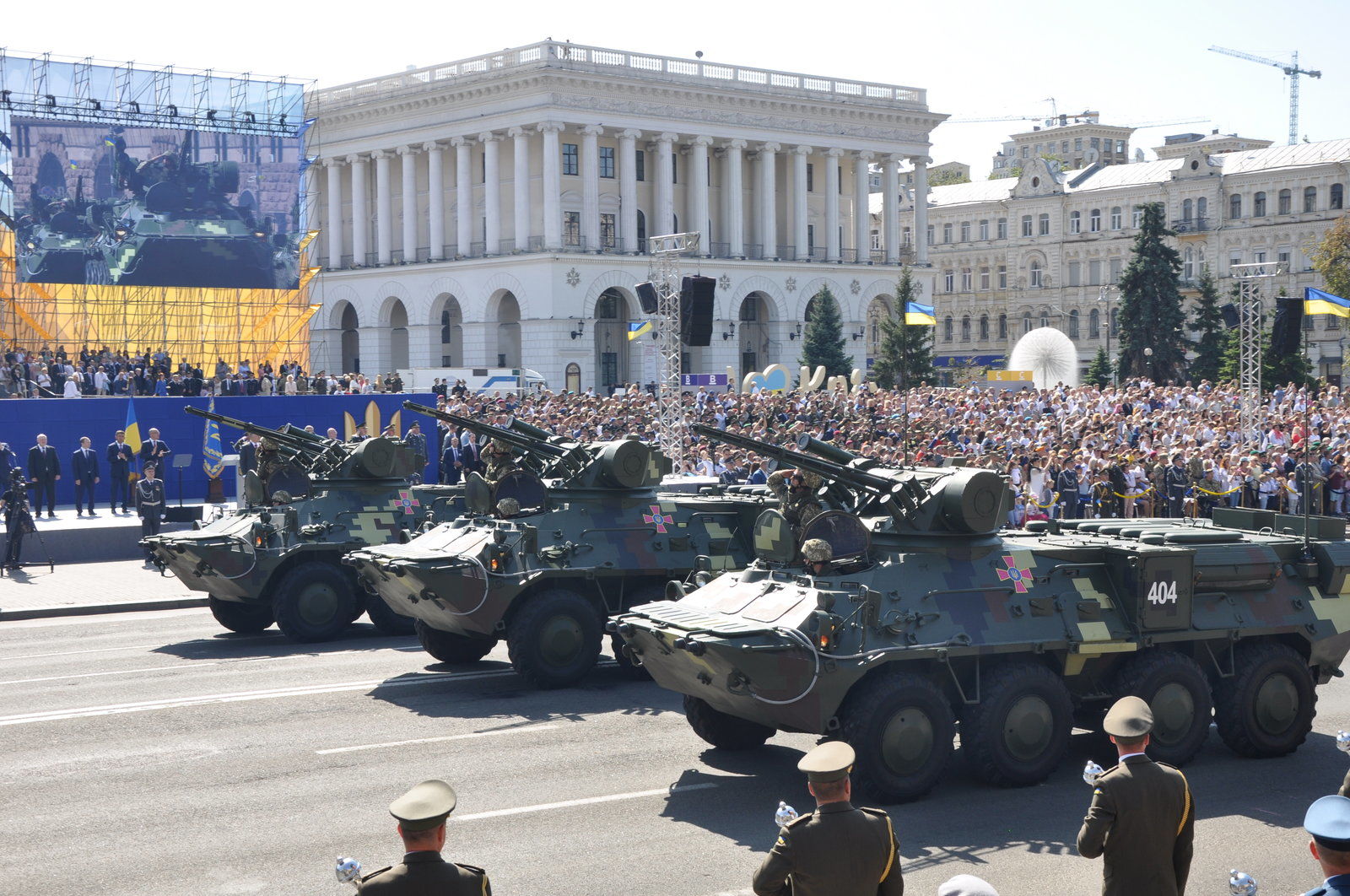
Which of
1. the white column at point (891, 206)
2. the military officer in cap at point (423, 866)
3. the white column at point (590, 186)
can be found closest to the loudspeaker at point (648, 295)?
the military officer in cap at point (423, 866)

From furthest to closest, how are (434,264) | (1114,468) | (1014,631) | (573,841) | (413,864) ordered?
(434,264) → (1114,468) → (1014,631) → (573,841) → (413,864)

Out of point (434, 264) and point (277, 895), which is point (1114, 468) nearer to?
point (277, 895)

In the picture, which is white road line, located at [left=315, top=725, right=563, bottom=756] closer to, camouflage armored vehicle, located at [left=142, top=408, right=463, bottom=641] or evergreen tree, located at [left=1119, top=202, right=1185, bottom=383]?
camouflage armored vehicle, located at [left=142, top=408, right=463, bottom=641]

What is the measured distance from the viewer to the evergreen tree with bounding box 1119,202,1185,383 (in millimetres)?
69250

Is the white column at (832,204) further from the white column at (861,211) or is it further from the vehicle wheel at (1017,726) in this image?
the vehicle wheel at (1017,726)

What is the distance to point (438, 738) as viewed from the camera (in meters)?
13.6

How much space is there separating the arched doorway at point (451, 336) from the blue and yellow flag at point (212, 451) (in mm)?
→ 44242

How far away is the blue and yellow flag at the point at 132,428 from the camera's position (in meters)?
33.0

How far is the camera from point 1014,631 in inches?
472

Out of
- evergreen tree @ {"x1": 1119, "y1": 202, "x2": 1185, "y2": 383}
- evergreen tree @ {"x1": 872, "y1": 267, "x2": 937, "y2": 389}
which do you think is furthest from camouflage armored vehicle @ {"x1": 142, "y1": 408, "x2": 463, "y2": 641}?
evergreen tree @ {"x1": 1119, "y1": 202, "x2": 1185, "y2": 383}

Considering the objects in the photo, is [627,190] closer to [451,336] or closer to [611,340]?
[611,340]

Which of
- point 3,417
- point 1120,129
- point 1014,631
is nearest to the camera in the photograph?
point 1014,631

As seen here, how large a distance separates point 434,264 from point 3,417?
142 feet

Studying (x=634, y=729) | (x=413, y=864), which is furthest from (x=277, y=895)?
(x=634, y=729)
